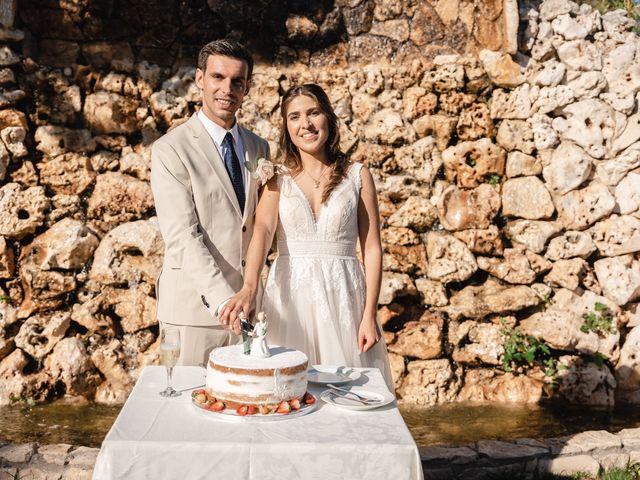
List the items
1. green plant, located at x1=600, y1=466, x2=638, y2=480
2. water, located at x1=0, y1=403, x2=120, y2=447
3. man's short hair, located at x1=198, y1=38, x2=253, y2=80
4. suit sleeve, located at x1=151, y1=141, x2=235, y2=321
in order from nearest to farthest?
suit sleeve, located at x1=151, y1=141, x2=235, y2=321 < man's short hair, located at x1=198, y1=38, x2=253, y2=80 < green plant, located at x1=600, y1=466, x2=638, y2=480 < water, located at x1=0, y1=403, x2=120, y2=447

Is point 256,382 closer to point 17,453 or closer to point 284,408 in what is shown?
point 284,408

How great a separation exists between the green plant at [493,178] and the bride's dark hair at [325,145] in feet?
10.1

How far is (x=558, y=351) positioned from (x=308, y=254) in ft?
10.9

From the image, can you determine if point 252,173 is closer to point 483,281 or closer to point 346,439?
point 346,439

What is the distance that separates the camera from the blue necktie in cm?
303

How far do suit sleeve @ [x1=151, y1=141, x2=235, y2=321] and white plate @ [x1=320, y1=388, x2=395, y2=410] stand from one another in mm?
726

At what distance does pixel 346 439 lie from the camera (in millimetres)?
1758

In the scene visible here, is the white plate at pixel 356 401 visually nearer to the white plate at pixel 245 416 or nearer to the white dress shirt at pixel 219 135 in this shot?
the white plate at pixel 245 416

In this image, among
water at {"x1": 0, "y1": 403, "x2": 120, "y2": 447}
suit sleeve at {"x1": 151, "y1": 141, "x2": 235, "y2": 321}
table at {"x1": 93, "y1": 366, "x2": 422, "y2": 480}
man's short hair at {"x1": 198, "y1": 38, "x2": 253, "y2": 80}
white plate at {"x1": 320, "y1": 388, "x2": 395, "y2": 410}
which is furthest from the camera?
water at {"x1": 0, "y1": 403, "x2": 120, "y2": 447}

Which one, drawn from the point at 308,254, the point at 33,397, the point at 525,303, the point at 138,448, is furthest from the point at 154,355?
the point at 138,448

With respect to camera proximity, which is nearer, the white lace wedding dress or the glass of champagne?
the glass of champagne

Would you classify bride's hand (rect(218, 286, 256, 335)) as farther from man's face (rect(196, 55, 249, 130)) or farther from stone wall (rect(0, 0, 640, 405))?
stone wall (rect(0, 0, 640, 405))

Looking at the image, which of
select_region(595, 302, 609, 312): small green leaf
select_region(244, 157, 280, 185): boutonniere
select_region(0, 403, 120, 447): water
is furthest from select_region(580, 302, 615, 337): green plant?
select_region(0, 403, 120, 447): water

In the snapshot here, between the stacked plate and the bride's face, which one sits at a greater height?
the bride's face
